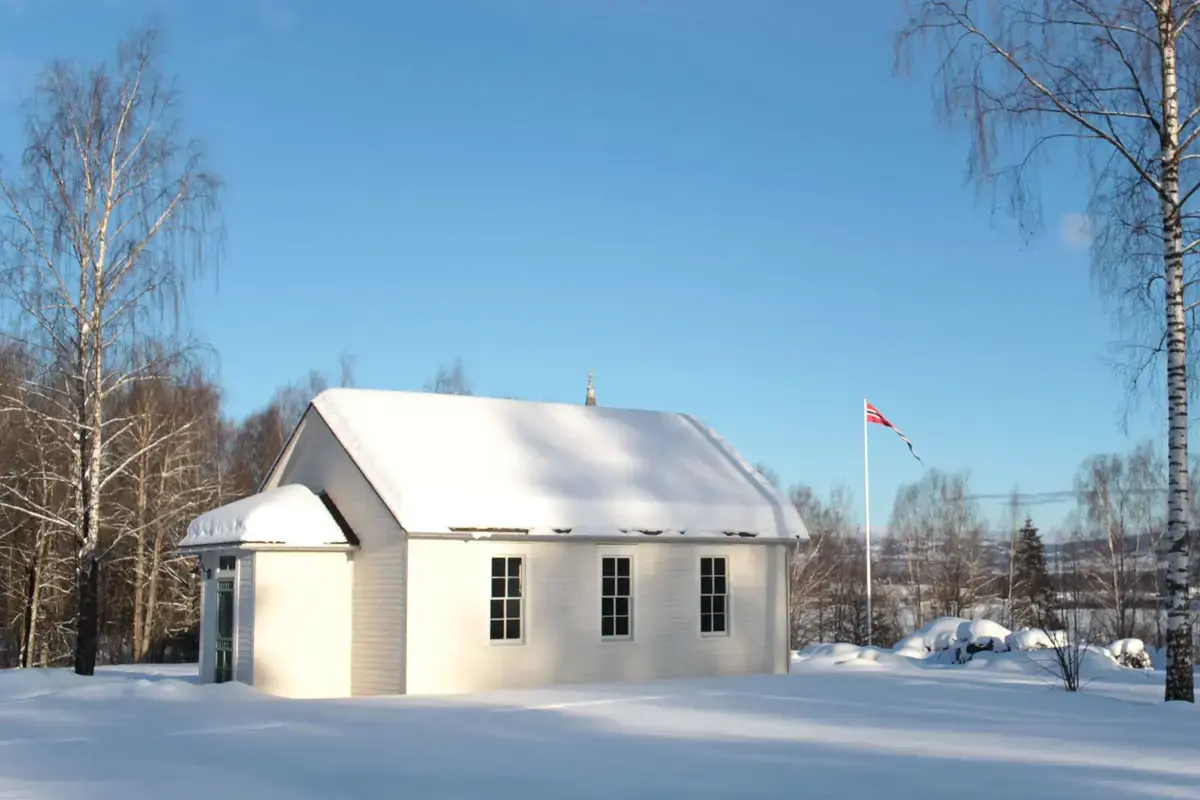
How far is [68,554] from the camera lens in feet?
123

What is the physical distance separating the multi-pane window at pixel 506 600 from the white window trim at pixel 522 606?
0.04m

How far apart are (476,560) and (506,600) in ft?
3.05

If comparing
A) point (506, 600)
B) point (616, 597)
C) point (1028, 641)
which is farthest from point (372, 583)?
point (1028, 641)

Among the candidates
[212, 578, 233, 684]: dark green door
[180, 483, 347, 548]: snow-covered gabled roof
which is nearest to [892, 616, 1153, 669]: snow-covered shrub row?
[180, 483, 347, 548]: snow-covered gabled roof

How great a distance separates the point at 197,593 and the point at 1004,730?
97.8ft

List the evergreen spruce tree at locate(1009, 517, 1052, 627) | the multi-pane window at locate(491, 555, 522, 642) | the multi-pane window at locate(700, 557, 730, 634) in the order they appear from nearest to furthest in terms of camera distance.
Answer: the multi-pane window at locate(491, 555, 522, 642) → the multi-pane window at locate(700, 557, 730, 634) → the evergreen spruce tree at locate(1009, 517, 1052, 627)

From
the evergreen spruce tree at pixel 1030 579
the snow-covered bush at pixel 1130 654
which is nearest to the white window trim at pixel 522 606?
the snow-covered bush at pixel 1130 654

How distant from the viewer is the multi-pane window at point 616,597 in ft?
72.0

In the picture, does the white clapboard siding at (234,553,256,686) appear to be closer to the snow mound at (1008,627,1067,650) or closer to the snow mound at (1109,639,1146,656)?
the snow mound at (1008,627,1067,650)

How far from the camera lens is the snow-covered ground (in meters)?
10.3

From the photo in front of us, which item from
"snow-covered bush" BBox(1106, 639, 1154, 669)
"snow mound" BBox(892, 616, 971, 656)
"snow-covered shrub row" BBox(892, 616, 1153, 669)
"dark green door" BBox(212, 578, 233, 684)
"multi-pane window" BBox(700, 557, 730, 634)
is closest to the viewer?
"dark green door" BBox(212, 578, 233, 684)

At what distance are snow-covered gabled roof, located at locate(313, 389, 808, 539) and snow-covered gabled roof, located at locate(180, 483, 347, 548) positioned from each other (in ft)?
3.63

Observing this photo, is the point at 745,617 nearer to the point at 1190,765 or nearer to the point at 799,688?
the point at 799,688

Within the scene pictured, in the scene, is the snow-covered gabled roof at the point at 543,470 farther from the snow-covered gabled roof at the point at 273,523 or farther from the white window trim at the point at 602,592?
the snow-covered gabled roof at the point at 273,523
